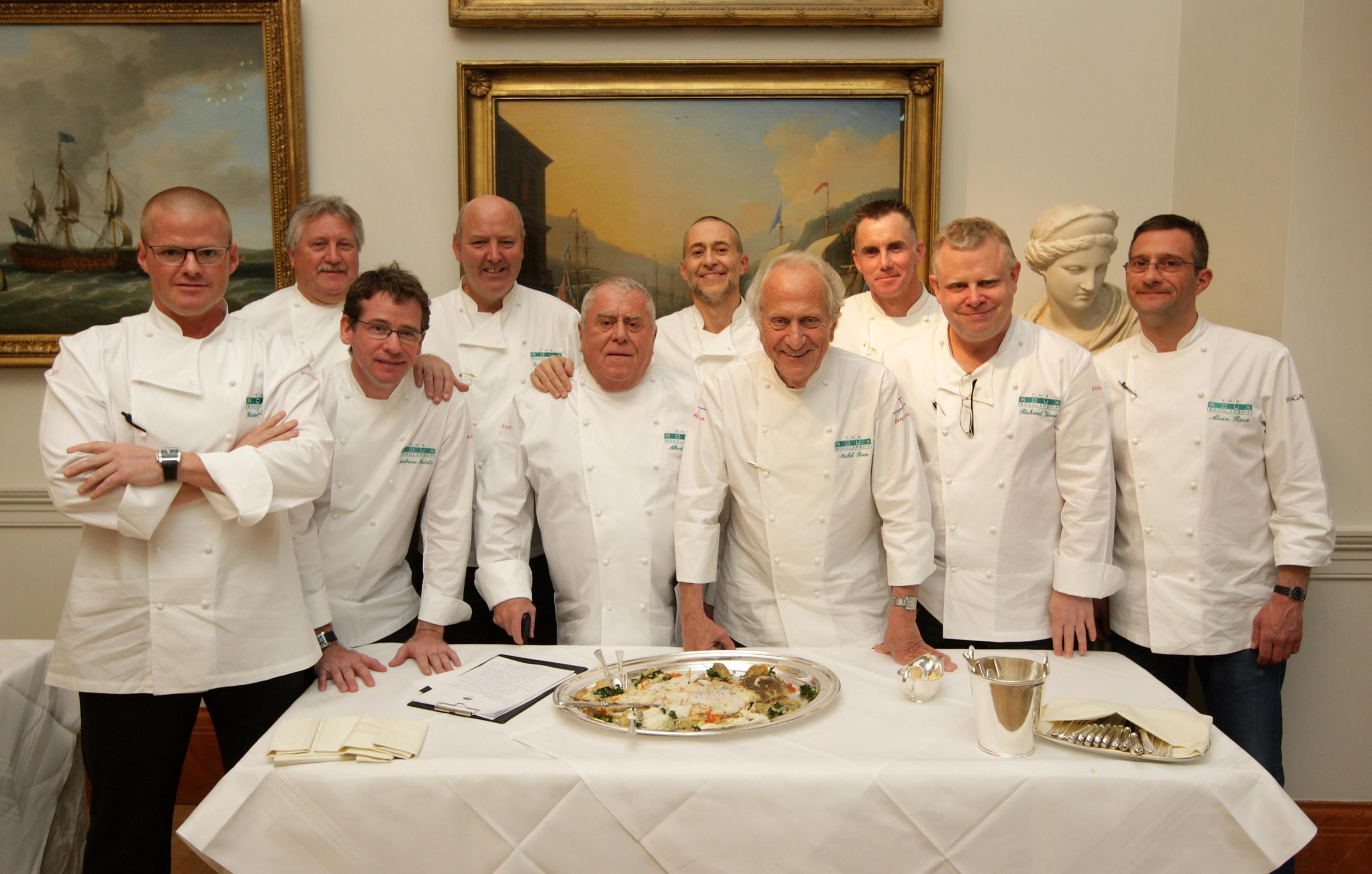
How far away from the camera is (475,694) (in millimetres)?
1948

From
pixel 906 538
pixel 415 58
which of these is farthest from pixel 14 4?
pixel 906 538

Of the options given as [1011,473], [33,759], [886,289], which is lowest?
[33,759]

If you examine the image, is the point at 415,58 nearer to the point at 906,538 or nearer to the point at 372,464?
the point at 372,464

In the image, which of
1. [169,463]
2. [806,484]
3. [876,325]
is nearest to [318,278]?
[169,463]

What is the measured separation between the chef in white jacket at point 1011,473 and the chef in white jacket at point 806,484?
0.12 metres

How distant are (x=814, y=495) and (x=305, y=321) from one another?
1.75m

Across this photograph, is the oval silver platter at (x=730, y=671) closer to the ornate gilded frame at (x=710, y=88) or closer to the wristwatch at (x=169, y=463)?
the wristwatch at (x=169, y=463)

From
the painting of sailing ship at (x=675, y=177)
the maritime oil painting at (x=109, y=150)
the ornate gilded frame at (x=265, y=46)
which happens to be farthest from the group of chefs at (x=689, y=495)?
the maritime oil painting at (x=109, y=150)

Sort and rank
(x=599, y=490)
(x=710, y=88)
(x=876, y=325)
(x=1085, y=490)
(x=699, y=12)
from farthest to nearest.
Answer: (x=710, y=88), (x=699, y=12), (x=876, y=325), (x=599, y=490), (x=1085, y=490)

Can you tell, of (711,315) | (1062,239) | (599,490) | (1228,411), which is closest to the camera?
(1228,411)

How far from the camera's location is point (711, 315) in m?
3.17

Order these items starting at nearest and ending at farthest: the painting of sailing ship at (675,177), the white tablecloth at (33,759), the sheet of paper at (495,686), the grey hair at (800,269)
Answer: the sheet of paper at (495,686), the white tablecloth at (33,759), the grey hair at (800,269), the painting of sailing ship at (675,177)

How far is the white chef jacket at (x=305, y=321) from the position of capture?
2.93 meters

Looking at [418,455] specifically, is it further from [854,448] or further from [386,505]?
[854,448]
